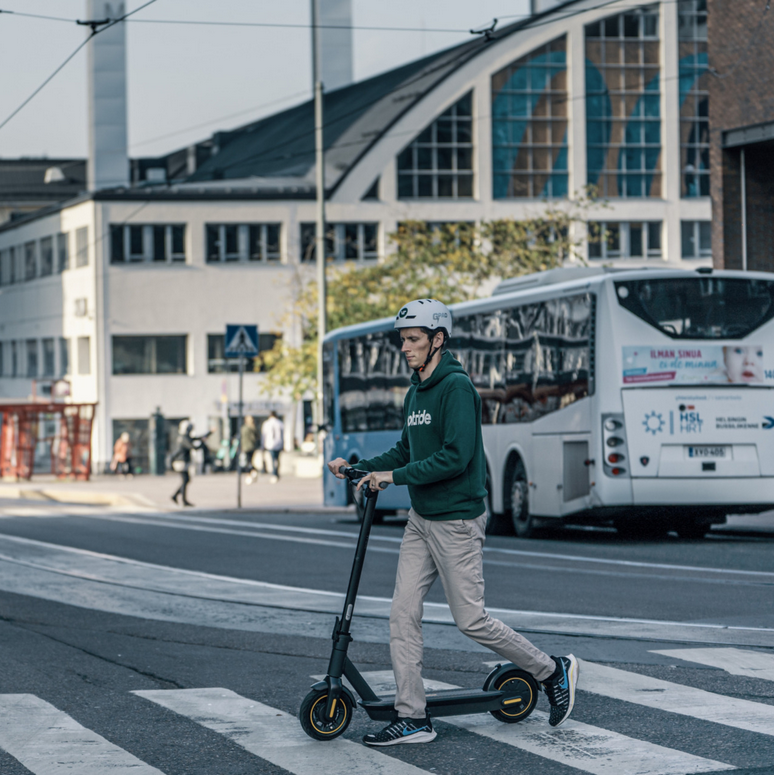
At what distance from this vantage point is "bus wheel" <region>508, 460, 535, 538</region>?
61.1 ft

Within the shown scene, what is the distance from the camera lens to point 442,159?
57.3 m

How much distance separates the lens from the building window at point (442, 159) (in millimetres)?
56781

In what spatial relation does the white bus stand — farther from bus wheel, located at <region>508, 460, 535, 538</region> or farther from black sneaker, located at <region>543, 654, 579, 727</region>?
black sneaker, located at <region>543, 654, 579, 727</region>

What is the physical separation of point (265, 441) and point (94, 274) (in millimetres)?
17973

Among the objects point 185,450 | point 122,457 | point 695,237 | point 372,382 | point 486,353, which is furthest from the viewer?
point 695,237

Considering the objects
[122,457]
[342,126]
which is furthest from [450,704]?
[342,126]

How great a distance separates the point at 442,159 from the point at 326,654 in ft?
163

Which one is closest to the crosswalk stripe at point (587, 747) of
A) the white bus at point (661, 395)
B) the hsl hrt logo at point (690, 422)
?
the white bus at point (661, 395)

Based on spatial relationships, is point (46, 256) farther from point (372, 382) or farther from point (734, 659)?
point (734, 659)

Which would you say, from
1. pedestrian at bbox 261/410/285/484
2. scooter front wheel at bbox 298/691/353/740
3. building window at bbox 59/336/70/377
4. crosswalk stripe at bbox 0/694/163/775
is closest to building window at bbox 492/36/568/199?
building window at bbox 59/336/70/377

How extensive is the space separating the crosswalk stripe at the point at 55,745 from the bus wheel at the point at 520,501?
39.0 ft

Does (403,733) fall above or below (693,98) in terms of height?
below

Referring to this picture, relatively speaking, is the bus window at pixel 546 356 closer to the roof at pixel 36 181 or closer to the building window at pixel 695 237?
the building window at pixel 695 237

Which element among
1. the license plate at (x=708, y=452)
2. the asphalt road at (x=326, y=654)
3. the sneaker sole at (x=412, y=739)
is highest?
the license plate at (x=708, y=452)
